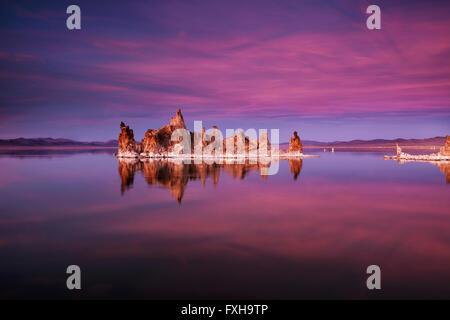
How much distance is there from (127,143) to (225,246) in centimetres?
9796

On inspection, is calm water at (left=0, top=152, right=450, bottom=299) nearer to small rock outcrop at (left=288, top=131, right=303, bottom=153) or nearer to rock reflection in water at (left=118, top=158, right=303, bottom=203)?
rock reflection in water at (left=118, top=158, right=303, bottom=203)

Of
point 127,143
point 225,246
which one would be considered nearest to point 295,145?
point 127,143

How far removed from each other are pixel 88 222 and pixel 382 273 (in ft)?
48.5

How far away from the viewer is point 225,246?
1234 centimetres

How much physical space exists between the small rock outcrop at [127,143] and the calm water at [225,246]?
8075 cm

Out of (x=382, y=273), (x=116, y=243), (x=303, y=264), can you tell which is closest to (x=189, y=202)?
(x=116, y=243)

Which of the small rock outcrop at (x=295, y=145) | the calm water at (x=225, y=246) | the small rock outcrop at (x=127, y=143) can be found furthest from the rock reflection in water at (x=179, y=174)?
the small rock outcrop at (x=295, y=145)

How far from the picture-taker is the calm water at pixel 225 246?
8.77 meters

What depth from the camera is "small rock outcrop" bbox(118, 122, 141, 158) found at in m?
102

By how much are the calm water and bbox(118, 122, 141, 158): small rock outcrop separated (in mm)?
80753

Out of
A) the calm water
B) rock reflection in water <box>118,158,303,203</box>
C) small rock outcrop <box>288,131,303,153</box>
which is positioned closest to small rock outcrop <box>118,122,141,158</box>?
rock reflection in water <box>118,158,303,203</box>

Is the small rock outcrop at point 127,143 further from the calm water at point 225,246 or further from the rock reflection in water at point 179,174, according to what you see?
the calm water at point 225,246

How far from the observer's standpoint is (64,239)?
13.4 m

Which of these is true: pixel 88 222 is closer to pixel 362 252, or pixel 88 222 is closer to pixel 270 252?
A: pixel 270 252
